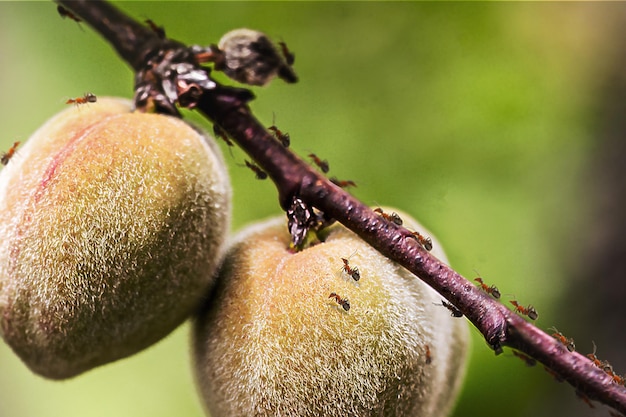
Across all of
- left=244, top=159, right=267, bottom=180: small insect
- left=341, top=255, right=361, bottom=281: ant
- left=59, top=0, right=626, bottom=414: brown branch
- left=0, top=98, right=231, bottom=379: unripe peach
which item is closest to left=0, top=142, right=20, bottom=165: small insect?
left=0, top=98, right=231, bottom=379: unripe peach

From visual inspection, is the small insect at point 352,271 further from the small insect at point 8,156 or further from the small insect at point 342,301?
the small insect at point 8,156

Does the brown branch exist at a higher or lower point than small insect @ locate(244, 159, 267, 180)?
higher

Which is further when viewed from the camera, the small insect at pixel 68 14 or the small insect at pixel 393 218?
the small insect at pixel 68 14

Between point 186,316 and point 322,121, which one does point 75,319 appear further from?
point 322,121

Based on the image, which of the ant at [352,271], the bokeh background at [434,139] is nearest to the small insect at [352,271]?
the ant at [352,271]

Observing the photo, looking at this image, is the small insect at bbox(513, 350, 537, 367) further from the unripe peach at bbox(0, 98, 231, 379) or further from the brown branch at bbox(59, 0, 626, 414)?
the unripe peach at bbox(0, 98, 231, 379)

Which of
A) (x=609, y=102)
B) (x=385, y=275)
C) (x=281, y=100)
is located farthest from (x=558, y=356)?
(x=609, y=102)
